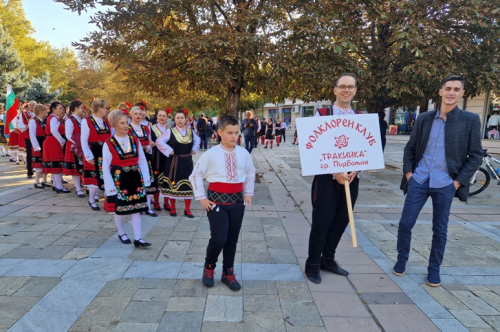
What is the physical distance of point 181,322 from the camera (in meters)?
2.62

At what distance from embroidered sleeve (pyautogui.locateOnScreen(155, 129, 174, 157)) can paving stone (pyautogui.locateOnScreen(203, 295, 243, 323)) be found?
286 centimetres

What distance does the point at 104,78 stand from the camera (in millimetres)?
30109

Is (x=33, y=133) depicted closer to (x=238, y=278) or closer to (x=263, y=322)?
(x=238, y=278)

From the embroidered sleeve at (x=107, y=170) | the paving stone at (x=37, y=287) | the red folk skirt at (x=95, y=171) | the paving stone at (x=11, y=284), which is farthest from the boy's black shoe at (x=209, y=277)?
the red folk skirt at (x=95, y=171)

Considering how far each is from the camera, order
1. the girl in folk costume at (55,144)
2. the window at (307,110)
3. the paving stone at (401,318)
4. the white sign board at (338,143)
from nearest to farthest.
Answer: the paving stone at (401,318) < the white sign board at (338,143) < the girl in folk costume at (55,144) < the window at (307,110)

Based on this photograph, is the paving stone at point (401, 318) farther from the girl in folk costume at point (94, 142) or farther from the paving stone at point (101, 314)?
the girl in folk costume at point (94, 142)

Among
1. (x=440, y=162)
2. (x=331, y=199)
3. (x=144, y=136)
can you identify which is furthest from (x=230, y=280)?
(x=144, y=136)

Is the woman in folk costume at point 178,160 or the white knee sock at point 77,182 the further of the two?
the white knee sock at point 77,182

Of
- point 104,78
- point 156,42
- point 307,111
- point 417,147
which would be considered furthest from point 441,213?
point 307,111

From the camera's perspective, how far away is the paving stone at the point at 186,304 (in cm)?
281

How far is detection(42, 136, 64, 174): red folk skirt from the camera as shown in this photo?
22.5 ft

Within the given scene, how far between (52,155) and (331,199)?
6.29 m

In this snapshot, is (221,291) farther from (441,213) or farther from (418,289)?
(441,213)

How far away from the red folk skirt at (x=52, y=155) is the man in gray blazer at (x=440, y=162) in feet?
22.3
